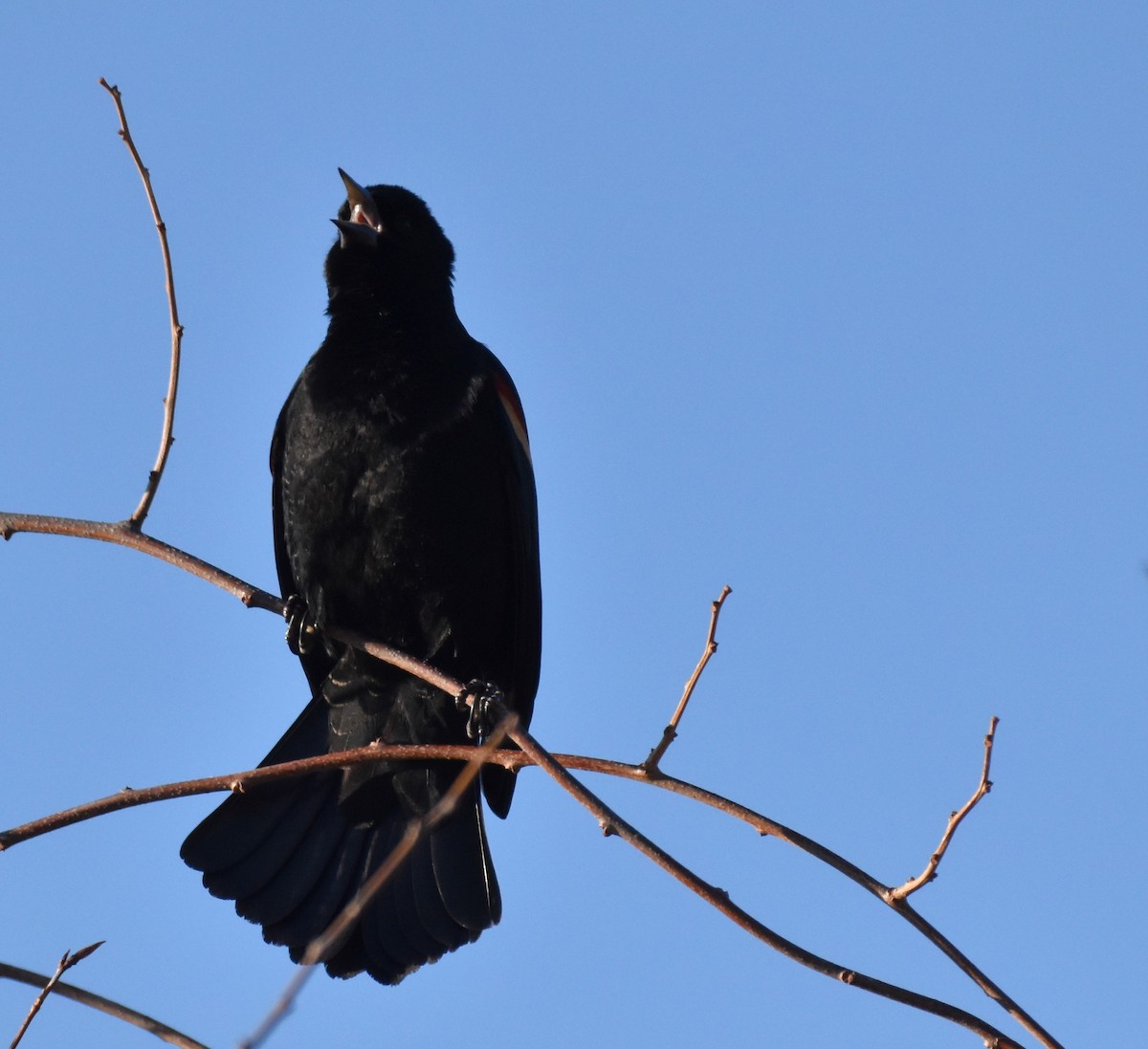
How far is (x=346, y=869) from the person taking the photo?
4.36 meters

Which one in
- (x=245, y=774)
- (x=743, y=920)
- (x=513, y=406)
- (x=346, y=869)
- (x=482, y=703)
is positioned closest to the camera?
(x=743, y=920)

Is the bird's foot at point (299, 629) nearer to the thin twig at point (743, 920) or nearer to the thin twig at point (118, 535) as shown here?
the thin twig at point (118, 535)

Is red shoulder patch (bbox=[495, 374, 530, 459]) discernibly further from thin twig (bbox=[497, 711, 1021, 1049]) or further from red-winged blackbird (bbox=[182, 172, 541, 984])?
thin twig (bbox=[497, 711, 1021, 1049])

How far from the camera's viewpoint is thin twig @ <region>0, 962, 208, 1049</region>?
7.80 ft

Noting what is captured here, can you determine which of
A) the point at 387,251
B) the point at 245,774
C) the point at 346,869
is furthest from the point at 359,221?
the point at 245,774

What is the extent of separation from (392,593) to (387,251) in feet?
4.08

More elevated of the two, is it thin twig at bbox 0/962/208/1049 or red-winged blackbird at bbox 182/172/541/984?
red-winged blackbird at bbox 182/172/541/984

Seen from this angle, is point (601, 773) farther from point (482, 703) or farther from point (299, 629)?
point (299, 629)

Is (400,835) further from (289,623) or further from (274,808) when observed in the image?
(289,623)

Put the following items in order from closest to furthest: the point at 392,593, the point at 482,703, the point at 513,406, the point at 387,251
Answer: the point at 482,703, the point at 392,593, the point at 513,406, the point at 387,251

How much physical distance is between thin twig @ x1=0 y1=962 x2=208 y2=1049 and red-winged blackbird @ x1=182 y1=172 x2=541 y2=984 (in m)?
1.63

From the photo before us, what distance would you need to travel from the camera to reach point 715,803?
248cm

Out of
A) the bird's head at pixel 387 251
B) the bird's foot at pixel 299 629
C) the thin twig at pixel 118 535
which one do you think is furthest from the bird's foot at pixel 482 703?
the bird's head at pixel 387 251

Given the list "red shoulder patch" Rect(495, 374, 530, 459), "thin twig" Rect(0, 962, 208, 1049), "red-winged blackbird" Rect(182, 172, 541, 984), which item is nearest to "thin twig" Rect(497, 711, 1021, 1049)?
"thin twig" Rect(0, 962, 208, 1049)
